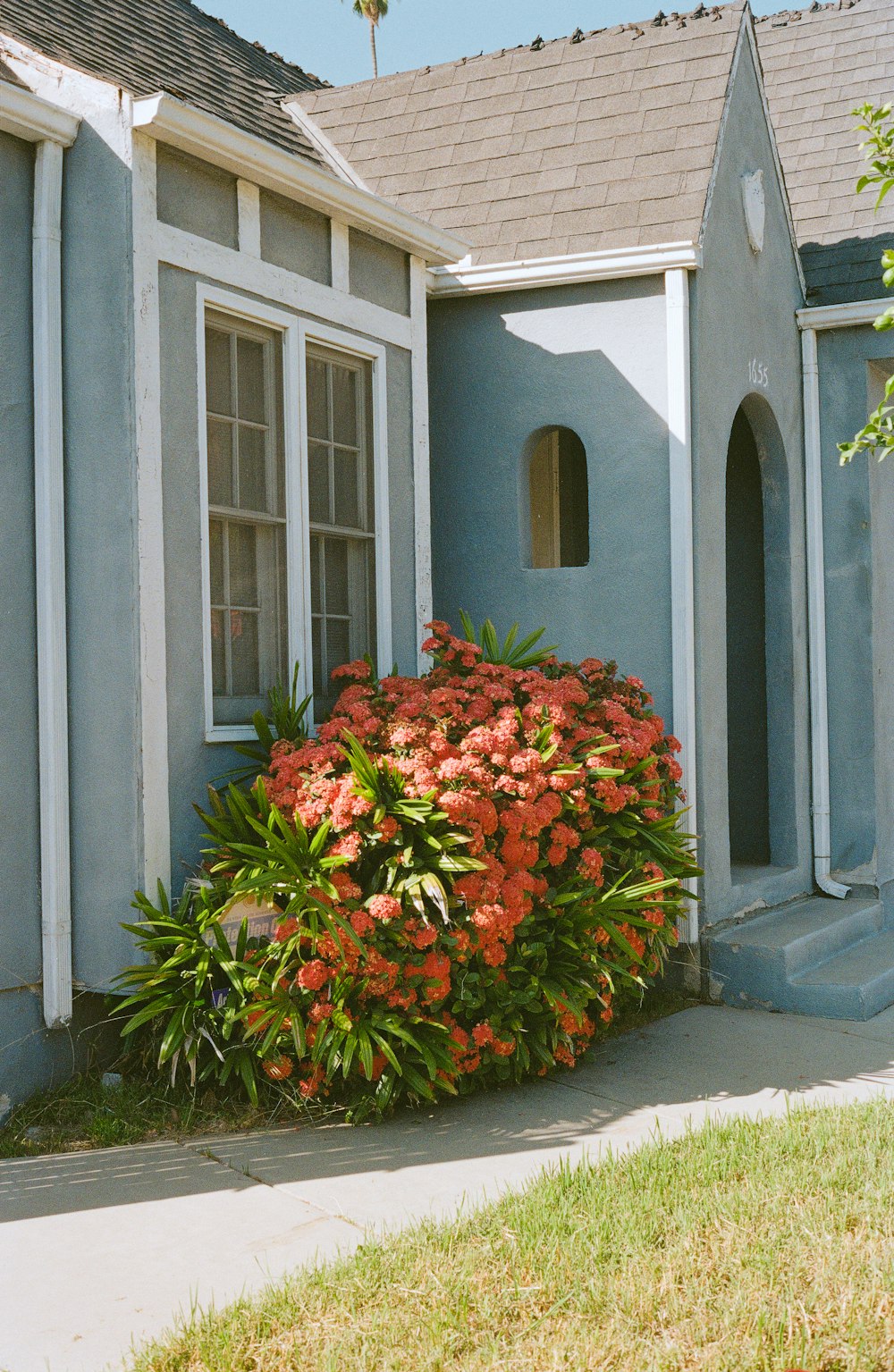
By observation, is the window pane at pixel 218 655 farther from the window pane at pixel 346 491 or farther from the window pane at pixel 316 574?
the window pane at pixel 346 491

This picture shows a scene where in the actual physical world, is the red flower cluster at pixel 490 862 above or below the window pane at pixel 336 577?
below

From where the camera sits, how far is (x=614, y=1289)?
3.77 metres

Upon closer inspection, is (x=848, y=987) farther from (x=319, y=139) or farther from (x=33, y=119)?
(x=319, y=139)

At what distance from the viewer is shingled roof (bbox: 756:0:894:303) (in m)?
9.56

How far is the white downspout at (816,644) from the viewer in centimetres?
942

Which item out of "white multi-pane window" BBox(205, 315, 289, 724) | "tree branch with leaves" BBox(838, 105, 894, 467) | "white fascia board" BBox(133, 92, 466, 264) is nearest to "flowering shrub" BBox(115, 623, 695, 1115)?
"white multi-pane window" BBox(205, 315, 289, 724)

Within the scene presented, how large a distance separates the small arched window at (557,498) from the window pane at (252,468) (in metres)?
4.13

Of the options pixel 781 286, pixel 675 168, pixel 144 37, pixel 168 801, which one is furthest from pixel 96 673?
pixel 781 286

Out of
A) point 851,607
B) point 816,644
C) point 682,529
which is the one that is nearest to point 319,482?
point 682,529

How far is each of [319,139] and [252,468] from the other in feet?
12.2

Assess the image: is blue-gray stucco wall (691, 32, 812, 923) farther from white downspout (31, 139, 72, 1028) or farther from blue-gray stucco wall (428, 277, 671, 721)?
white downspout (31, 139, 72, 1028)

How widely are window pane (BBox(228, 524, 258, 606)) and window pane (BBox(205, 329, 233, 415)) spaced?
56cm

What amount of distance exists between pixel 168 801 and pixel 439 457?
11.6ft

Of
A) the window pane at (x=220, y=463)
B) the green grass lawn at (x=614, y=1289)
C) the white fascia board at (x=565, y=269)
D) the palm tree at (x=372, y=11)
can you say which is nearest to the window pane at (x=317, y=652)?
the window pane at (x=220, y=463)
